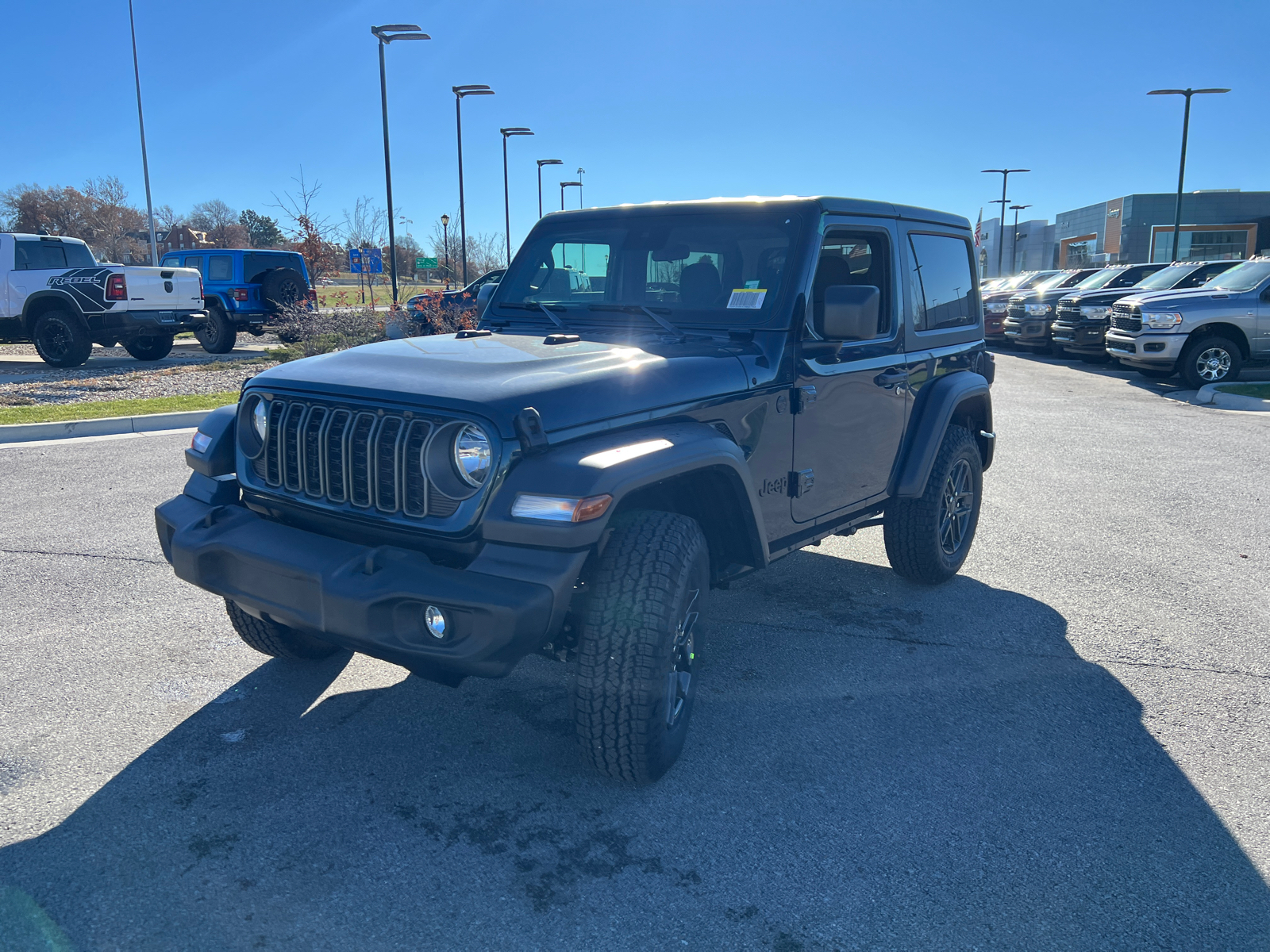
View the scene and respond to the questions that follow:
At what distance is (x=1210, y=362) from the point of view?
13734mm

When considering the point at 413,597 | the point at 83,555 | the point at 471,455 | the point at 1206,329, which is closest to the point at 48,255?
the point at 83,555

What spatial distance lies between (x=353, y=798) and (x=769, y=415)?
6.36 ft

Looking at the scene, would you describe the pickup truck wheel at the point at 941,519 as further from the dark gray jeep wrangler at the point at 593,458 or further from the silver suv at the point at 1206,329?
the silver suv at the point at 1206,329

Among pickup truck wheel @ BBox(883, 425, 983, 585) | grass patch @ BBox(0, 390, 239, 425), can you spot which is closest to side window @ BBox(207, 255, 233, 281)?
grass patch @ BBox(0, 390, 239, 425)

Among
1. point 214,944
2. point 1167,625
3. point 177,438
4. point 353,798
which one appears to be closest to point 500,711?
point 353,798

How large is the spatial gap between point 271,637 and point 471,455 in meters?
1.50

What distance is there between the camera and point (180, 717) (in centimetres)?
353

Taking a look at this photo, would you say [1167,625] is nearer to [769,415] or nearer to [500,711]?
[769,415]

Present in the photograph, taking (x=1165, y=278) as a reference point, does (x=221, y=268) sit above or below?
above

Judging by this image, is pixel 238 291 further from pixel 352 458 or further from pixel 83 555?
pixel 352 458

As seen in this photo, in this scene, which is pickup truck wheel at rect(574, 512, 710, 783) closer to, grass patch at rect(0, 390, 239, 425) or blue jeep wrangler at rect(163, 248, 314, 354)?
grass patch at rect(0, 390, 239, 425)

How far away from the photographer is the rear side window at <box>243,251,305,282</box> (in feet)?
60.1

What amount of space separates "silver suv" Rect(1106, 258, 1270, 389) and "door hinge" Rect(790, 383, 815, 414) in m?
12.1

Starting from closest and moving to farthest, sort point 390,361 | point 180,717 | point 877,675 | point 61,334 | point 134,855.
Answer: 1. point 134,855
2. point 390,361
3. point 180,717
4. point 877,675
5. point 61,334
